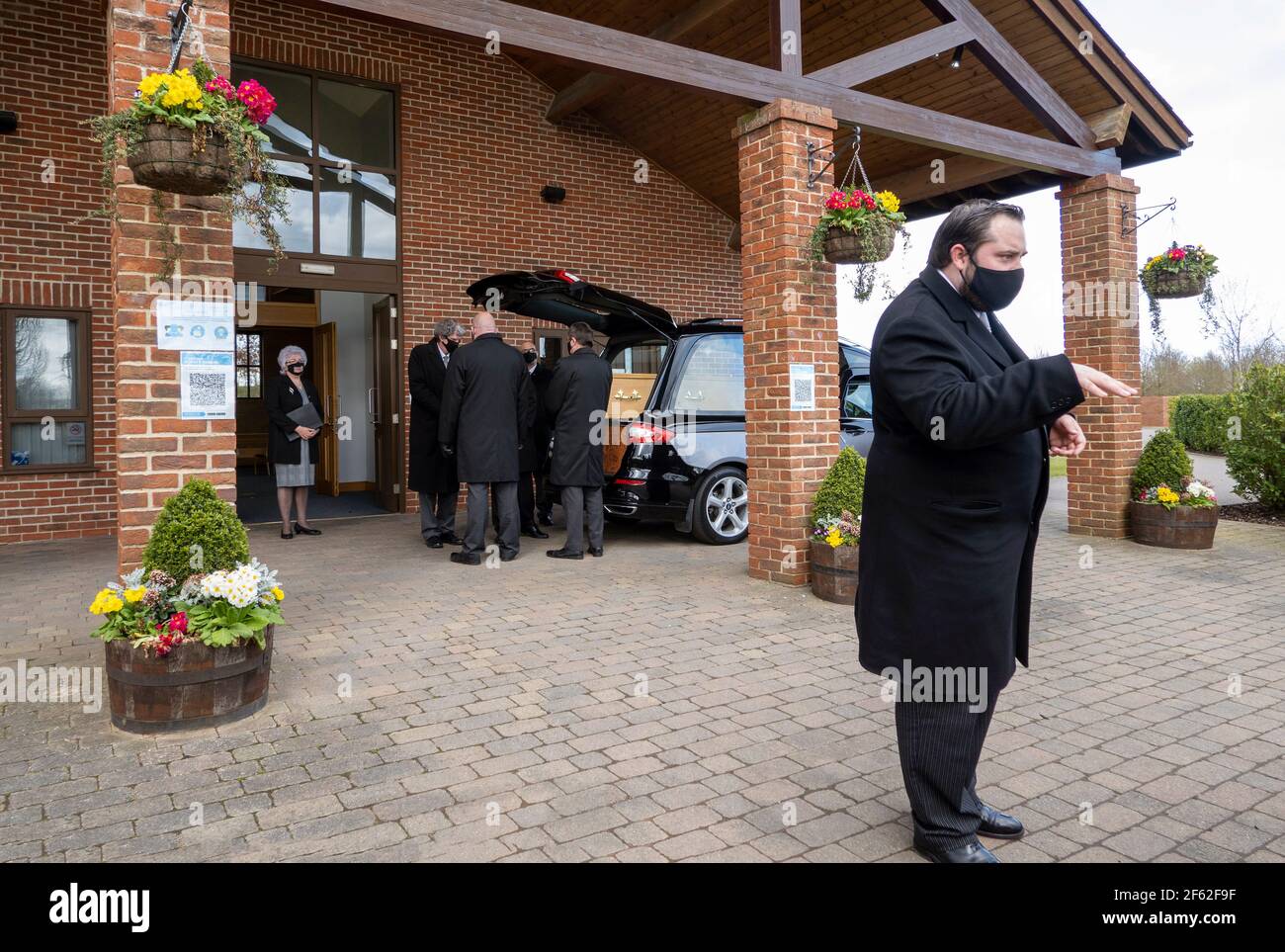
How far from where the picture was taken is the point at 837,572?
19.1 ft

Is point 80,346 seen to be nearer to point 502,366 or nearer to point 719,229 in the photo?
point 502,366

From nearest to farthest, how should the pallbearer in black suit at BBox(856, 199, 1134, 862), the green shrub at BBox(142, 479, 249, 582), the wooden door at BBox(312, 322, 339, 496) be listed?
the pallbearer in black suit at BBox(856, 199, 1134, 862), the green shrub at BBox(142, 479, 249, 582), the wooden door at BBox(312, 322, 339, 496)

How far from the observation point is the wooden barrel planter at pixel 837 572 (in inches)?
228

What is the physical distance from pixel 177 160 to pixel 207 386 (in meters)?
0.98

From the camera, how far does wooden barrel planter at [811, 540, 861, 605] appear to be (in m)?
5.79

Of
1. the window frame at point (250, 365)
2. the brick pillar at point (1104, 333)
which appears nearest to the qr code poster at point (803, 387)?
the brick pillar at point (1104, 333)

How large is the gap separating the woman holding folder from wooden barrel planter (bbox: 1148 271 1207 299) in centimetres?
796

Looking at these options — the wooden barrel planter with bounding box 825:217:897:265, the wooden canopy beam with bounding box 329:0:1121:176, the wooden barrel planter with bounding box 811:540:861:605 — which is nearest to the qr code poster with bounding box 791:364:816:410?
the wooden barrel planter with bounding box 825:217:897:265

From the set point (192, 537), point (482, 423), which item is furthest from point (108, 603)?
point (482, 423)

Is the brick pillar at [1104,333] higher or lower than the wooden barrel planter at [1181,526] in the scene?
higher

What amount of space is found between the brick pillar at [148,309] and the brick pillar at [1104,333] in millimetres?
7506

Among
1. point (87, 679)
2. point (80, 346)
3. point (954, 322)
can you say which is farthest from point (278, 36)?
point (954, 322)

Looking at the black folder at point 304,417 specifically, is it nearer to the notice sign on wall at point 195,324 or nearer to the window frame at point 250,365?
the notice sign on wall at point 195,324

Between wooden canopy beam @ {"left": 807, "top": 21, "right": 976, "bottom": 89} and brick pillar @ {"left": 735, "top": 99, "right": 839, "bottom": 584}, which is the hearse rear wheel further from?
wooden canopy beam @ {"left": 807, "top": 21, "right": 976, "bottom": 89}
